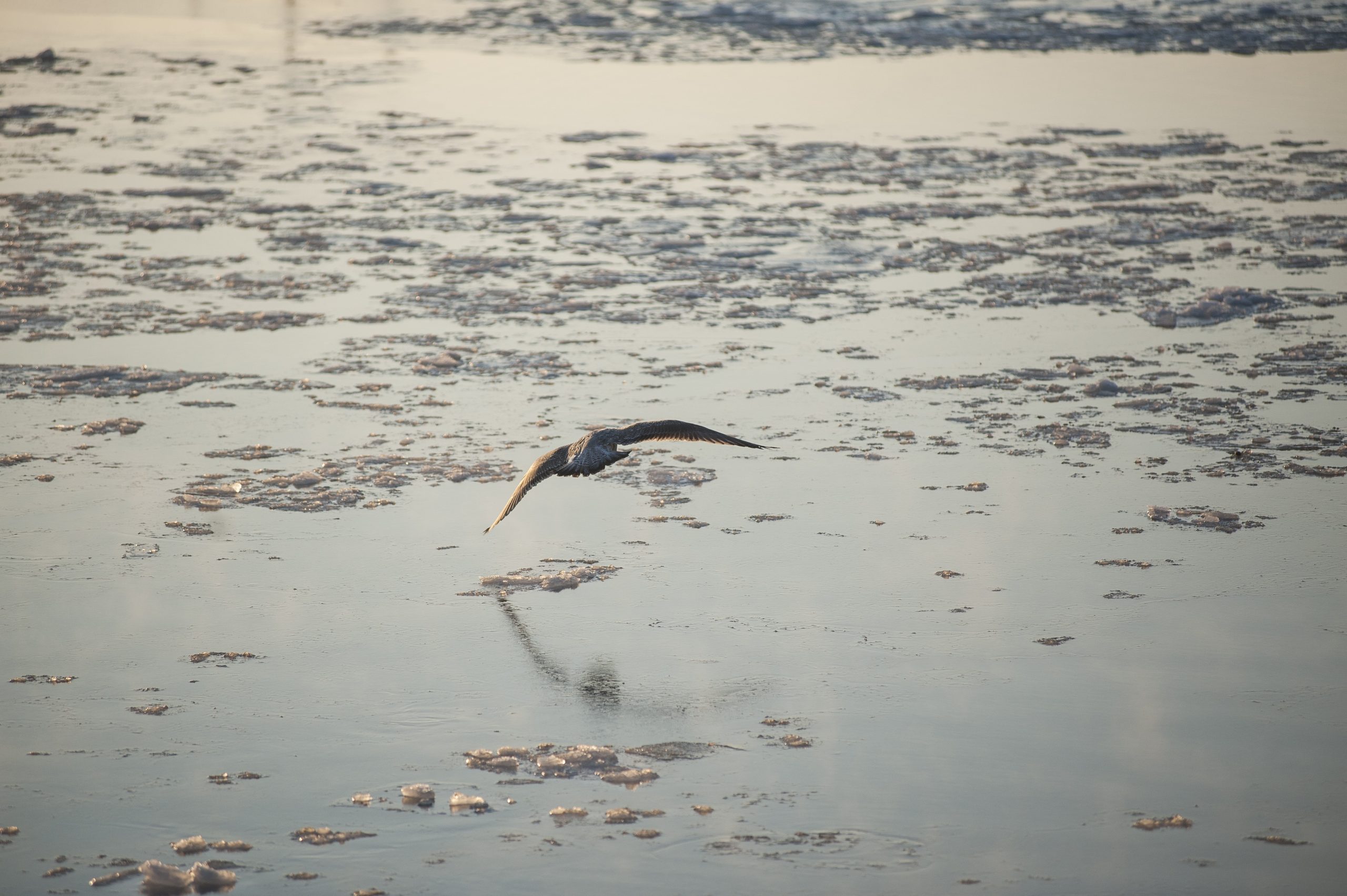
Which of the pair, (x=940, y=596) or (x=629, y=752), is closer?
(x=629, y=752)

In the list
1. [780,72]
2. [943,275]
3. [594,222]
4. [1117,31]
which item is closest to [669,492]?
[943,275]

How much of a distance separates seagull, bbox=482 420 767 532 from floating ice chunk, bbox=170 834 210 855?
7.49 feet

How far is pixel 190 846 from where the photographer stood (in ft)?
16.4

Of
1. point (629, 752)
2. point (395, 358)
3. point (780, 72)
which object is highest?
point (780, 72)

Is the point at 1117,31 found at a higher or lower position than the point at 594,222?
higher

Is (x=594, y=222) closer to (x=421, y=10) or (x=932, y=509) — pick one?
(x=932, y=509)

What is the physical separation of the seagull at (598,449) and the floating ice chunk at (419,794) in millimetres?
1811

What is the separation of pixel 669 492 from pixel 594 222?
5622 mm

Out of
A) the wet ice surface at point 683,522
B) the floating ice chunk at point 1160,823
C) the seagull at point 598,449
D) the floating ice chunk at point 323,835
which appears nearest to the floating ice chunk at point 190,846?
the wet ice surface at point 683,522

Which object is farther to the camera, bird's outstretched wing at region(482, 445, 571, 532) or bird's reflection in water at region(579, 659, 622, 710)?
bird's outstretched wing at region(482, 445, 571, 532)

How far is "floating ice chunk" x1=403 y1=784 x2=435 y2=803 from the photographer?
17.3 ft

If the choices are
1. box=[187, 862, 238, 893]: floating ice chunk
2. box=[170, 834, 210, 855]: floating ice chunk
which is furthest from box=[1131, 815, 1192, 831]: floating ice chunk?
box=[170, 834, 210, 855]: floating ice chunk

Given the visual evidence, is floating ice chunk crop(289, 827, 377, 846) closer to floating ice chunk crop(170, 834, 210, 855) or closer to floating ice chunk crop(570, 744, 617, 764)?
floating ice chunk crop(170, 834, 210, 855)

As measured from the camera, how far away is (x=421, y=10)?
88.3ft
